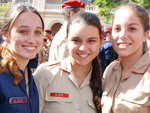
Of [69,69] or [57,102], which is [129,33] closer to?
[69,69]

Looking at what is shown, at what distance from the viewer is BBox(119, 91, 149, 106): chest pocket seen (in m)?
1.54

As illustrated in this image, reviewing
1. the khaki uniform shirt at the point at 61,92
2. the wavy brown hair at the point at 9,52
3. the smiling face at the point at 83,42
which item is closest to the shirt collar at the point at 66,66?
the khaki uniform shirt at the point at 61,92

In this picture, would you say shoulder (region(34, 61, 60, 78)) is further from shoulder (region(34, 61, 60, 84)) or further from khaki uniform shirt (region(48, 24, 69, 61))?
khaki uniform shirt (region(48, 24, 69, 61))

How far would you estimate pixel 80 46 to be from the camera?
1.75 m

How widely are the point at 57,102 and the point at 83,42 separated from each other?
0.64m

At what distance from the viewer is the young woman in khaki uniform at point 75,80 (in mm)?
1727

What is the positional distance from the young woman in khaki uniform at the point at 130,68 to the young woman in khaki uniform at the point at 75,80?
6.2 inches

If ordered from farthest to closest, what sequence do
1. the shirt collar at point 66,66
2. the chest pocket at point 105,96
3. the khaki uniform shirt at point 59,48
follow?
the khaki uniform shirt at point 59,48, the shirt collar at point 66,66, the chest pocket at point 105,96

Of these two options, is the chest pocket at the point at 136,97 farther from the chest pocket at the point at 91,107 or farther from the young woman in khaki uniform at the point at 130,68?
the chest pocket at the point at 91,107

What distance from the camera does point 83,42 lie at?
1735 millimetres

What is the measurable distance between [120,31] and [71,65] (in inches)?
24.5

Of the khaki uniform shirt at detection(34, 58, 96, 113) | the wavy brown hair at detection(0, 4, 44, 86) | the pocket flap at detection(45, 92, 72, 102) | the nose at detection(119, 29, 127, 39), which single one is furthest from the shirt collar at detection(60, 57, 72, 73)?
the nose at detection(119, 29, 127, 39)

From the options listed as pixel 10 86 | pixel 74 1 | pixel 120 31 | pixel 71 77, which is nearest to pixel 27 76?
pixel 10 86

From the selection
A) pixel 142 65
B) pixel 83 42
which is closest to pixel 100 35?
pixel 83 42
